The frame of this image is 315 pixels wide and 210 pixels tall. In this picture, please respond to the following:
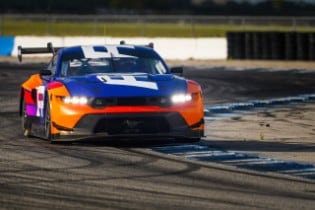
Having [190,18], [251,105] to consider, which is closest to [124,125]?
[251,105]

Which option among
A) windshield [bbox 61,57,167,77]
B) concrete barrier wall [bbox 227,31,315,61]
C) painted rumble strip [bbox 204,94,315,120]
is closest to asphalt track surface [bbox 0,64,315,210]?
windshield [bbox 61,57,167,77]

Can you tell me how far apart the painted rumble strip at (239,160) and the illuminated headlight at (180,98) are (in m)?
0.56

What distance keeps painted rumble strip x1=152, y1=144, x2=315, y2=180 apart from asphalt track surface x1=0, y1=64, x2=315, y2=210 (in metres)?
0.26

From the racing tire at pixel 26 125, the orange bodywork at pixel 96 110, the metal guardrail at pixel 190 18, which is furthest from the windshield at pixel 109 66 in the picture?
the metal guardrail at pixel 190 18

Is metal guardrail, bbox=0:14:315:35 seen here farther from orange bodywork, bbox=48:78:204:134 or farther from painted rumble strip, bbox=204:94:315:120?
orange bodywork, bbox=48:78:204:134

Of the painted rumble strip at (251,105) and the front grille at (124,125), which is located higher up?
the front grille at (124,125)

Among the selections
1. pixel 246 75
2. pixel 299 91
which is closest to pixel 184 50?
pixel 246 75

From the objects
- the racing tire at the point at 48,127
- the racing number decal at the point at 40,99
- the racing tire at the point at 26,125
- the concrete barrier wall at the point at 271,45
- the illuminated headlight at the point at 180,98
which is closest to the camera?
the illuminated headlight at the point at 180,98

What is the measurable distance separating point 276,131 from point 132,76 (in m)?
2.86

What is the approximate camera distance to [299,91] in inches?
916

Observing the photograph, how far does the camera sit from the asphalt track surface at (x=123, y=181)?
7.99 m

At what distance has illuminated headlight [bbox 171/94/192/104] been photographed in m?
12.1

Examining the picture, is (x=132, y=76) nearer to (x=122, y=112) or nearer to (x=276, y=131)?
(x=122, y=112)

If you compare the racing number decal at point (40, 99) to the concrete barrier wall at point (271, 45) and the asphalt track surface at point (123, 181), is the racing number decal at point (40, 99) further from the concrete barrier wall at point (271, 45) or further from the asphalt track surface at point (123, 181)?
the concrete barrier wall at point (271, 45)
